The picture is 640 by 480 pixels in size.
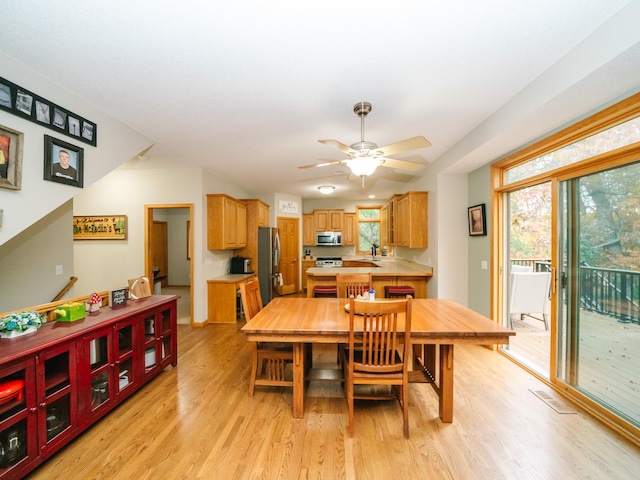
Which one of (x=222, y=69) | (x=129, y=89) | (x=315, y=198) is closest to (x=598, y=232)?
(x=222, y=69)

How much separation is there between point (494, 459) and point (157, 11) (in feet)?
10.6

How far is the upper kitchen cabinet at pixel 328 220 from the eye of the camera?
25.8 ft

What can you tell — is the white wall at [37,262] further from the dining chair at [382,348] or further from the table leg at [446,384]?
the table leg at [446,384]

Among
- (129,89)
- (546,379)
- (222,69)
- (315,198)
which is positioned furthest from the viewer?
(315,198)

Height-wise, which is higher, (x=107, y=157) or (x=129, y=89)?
(x=129, y=89)

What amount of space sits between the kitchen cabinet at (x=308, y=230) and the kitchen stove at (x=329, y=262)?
0.56 meters

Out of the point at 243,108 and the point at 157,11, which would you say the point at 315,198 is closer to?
the point at 243,108

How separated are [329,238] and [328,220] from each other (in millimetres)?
505

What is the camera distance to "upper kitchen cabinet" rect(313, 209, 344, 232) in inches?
309

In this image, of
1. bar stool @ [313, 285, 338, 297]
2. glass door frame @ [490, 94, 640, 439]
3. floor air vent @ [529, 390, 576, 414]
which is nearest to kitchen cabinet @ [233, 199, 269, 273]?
bar stool @ [313, 285, 338, 297]

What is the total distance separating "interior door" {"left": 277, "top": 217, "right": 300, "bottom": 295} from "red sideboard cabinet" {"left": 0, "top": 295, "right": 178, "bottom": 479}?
14.4 feet

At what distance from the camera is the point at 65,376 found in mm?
1849

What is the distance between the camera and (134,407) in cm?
236

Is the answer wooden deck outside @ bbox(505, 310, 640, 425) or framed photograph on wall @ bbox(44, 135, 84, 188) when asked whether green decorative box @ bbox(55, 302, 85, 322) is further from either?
wooden deck outside @ bbox(505, 310, 640, 425)
